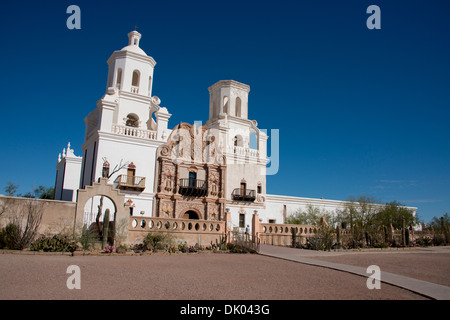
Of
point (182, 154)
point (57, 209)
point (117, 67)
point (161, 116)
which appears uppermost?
point (117, 67)

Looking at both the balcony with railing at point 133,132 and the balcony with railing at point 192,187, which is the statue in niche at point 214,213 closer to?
the balcony with railing at point 192,187

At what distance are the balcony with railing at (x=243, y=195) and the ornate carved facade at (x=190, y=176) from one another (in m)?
1.61

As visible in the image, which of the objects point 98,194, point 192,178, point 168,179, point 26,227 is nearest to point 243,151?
point 192,178

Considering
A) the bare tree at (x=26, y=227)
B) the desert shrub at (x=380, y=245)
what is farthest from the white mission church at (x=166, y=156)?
the desert shrub at (x=380, y=245)

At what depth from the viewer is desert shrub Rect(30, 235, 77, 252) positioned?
15.1 m

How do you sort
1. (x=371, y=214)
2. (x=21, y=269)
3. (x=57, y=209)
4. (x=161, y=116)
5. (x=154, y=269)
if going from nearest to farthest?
1. (x=21, y=269)
2. (x=154, y=269)
3. (x=57, y=209)
4. (x=161, y=116)
5. (x=371, y=214)

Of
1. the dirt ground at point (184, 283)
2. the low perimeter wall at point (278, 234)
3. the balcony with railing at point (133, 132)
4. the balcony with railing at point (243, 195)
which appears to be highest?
the balcony with railing at point (133, 132)

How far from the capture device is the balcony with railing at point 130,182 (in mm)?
26881

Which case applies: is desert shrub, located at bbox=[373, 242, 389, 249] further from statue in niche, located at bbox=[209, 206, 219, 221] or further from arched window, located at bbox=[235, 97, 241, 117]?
arched window, located at bbox=[235, 97, 241, 117]

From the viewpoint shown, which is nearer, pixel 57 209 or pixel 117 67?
pixel 57 209

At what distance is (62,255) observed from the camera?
14.5 metres
